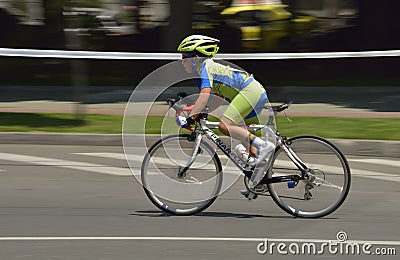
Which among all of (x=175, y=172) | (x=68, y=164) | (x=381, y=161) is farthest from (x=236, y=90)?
(x=381, y=161)

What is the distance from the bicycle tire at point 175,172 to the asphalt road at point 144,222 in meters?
0.11

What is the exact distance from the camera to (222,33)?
2173 centimetres

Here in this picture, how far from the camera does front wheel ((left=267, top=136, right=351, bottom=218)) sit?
340 inches

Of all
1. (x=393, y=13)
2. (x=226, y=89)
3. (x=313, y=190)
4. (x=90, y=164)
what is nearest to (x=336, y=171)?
(x=313, y=190)

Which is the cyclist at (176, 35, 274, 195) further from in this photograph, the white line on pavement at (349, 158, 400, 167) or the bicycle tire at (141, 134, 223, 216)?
the white line on pavement at (349, 158, 400, 167)

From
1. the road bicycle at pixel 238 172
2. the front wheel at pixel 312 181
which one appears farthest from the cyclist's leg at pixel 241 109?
the front wheel at pixel 312 181

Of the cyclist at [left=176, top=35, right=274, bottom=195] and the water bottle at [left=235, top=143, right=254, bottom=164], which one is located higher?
the cyclist at [left=176, top=35, right=274, bottom=195]

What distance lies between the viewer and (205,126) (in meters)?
8.78

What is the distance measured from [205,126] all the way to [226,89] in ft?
1.30

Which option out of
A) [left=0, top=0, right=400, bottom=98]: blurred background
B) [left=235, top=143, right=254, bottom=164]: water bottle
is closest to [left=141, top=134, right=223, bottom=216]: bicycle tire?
[left=235, top=143, right=254, bottom=164]: water bottle

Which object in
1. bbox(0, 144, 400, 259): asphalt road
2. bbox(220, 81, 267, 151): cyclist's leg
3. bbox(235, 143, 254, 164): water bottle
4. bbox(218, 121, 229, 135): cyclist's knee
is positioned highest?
bbox(220, 81, 267, 151): cyclist's leg

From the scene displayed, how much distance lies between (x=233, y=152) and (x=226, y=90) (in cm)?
59
